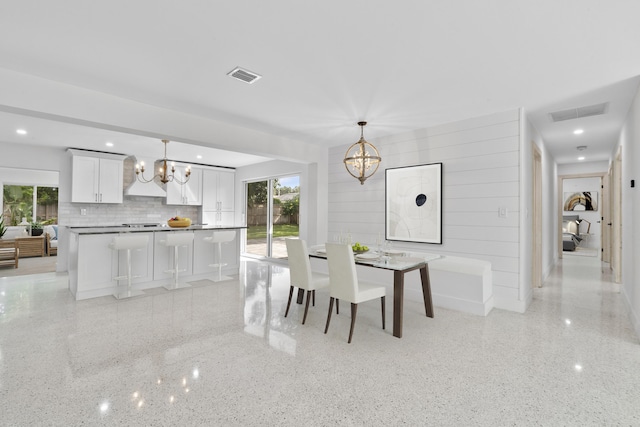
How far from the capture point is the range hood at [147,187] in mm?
7114

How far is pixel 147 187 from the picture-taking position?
734 centimetres

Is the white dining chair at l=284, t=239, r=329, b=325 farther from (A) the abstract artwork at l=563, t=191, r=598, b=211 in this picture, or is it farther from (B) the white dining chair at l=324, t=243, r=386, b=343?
(A) the abstract artwork at l=563, t=191, r=598, b=211

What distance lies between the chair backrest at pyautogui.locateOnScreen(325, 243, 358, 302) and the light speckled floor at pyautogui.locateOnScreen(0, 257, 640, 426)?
0.42 metres

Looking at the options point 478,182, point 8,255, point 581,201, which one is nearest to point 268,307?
point 478,182

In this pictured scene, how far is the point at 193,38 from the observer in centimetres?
246

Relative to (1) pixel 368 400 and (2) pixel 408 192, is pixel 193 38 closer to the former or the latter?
(1) pixel 368 400

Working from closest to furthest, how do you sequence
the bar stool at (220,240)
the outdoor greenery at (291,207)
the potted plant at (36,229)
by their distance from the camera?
the bar stool at (220,240) < the outdoor greenery at (291,207) < the potted plant at (36,229)

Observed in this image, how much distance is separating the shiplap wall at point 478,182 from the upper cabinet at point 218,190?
5.07 metres

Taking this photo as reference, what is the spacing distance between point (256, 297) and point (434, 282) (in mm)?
2441

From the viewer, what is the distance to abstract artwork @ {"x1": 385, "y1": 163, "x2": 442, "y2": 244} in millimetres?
4578

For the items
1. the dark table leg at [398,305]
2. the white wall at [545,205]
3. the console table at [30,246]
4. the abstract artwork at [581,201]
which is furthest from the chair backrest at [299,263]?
the abstract artwork at [581,201]

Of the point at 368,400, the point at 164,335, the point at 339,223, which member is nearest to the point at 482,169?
the point at 339,223

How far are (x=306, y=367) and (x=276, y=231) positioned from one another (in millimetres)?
5823

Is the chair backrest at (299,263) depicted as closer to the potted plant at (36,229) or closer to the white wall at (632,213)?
the white wall at (632,213)
